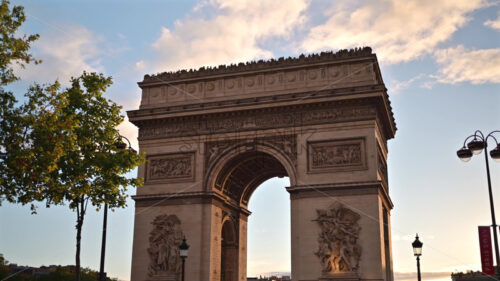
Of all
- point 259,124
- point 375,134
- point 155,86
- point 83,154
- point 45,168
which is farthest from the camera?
point 155,86

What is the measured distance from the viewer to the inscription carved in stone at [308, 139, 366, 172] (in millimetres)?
29734

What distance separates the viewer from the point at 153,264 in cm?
3133

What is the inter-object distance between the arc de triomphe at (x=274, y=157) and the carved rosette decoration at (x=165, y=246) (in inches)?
2.1

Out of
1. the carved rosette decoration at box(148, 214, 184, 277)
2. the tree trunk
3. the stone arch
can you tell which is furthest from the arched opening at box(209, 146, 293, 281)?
the tree trunk

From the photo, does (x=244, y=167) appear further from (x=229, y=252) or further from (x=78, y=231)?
(x=78, y=231)

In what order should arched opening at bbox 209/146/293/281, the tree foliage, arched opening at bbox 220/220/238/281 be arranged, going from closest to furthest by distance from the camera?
the tree foliage, arched opening at bbox 209/146/293/281, arched opening at bbox 220/220/238/281

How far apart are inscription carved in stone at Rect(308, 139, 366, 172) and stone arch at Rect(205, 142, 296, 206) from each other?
125 centimetres

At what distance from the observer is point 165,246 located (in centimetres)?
3145

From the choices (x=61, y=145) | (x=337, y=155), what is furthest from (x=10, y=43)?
(x=337, y=155)

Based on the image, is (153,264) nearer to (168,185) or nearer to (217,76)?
(168,185)

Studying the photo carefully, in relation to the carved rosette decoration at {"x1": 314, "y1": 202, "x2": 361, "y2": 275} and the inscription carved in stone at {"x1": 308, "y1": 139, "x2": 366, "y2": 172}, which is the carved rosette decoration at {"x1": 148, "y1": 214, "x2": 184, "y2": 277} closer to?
the carved rosette decoration at {"x1": 314, "y1": 202, "x2": 361, "y2": 275}

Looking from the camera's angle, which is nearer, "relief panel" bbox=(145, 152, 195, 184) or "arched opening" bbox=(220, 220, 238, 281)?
"relief panel" bbox=(145, 152, 195, 184)

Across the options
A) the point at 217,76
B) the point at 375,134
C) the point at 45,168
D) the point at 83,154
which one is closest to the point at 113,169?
the point at 83,154

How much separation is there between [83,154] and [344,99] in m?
13.3
